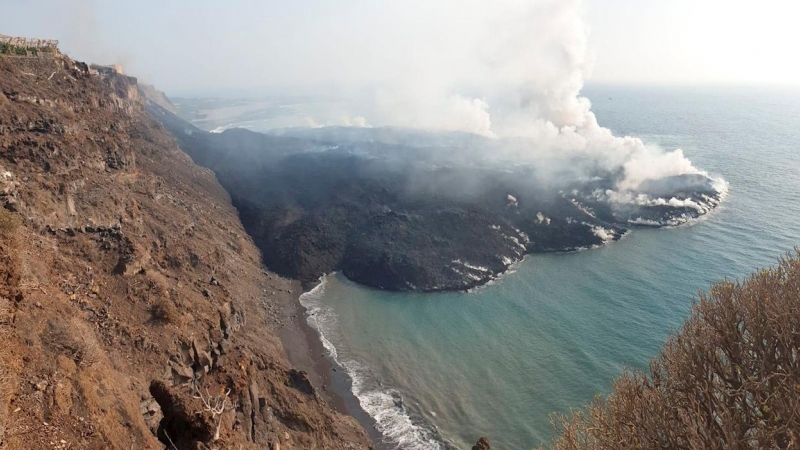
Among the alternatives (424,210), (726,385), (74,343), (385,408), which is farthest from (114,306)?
(424,210)

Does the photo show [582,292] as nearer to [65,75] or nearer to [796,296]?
[796,296]

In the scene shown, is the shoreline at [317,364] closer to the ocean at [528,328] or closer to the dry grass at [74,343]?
the ocean at [528,328]

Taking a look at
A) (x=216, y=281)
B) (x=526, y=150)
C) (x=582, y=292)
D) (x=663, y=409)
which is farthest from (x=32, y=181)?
(x=526, y=150)

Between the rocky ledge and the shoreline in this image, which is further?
the rocky ledge

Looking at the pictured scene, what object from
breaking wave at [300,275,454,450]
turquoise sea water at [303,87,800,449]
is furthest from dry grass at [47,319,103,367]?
turquoise sea water at [303,87,800,449]

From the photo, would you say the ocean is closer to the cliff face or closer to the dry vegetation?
the cliff face

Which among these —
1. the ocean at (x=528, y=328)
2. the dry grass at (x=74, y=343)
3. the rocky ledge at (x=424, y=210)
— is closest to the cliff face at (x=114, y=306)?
the dry grass at (x=74, y=343)
